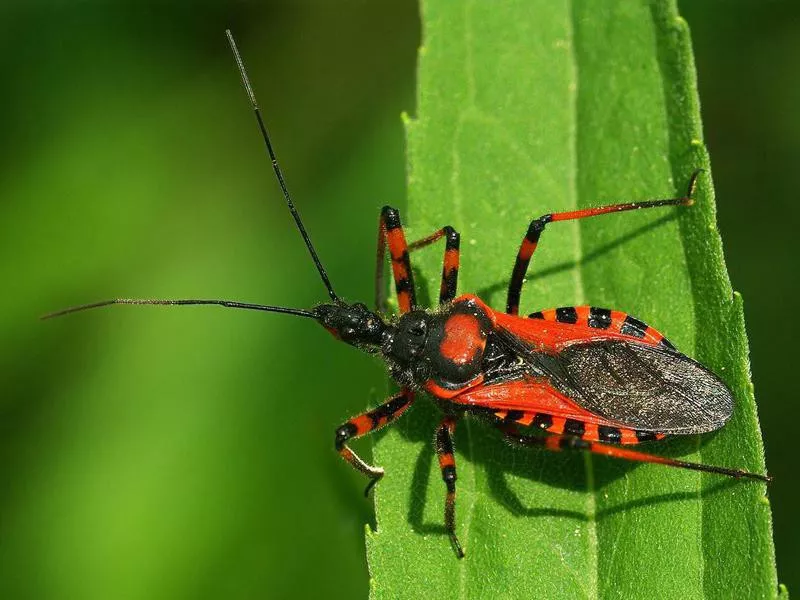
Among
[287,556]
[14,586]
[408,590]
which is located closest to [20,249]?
[14,586]

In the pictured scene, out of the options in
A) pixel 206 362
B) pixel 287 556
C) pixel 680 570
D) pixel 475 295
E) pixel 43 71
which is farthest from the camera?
pixel 43 71

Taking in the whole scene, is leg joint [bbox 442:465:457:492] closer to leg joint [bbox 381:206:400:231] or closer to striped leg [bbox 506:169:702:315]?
striped leg [bbox 506:169:702:315]

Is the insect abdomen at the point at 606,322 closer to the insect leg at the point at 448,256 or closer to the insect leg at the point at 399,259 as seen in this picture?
the insect leg at the point at 448,256

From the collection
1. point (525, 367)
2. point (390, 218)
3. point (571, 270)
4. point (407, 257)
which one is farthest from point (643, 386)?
point (390, 218)

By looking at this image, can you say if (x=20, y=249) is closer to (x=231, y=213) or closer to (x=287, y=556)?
(x=231, y=213)

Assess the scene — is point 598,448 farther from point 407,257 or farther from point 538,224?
point 407,257

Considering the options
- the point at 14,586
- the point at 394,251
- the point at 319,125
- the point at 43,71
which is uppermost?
the point at 43,71

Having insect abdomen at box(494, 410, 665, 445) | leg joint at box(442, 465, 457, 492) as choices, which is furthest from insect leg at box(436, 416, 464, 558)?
insect abdomen at box(494, 410, 665, 445)
